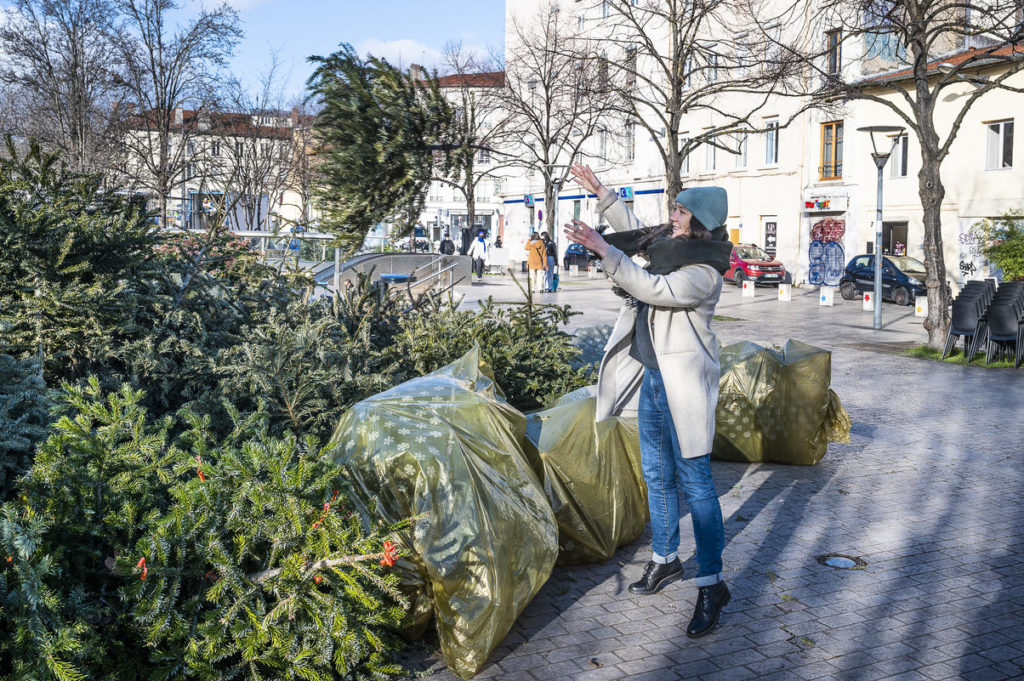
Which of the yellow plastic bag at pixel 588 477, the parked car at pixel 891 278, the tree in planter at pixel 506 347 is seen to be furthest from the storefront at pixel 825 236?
the yellow plastic bag at pixel 588 477

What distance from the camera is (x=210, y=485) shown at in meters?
3.25

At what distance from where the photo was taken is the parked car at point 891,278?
1013 inches

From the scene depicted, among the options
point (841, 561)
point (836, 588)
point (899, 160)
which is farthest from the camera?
point (899, 160)

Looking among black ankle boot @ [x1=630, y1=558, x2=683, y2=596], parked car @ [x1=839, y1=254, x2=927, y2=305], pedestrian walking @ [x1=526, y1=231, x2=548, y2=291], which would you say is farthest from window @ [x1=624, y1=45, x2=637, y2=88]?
black ankle boot @ [x1=630, y1=558, x2=683, y2=596]

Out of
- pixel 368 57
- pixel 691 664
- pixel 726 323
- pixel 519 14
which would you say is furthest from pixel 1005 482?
pixel 519 14

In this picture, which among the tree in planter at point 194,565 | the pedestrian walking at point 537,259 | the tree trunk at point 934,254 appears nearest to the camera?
the tree in planter at point 194,565

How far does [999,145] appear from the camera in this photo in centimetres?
2719

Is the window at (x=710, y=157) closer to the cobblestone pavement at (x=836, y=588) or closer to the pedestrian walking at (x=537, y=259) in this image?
the pedestrian walking at (x=537, y=259)

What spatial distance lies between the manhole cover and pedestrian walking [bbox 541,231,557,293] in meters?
23.4

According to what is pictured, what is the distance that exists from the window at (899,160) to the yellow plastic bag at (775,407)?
86.5 ft

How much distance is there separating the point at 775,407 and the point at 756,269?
87.4 feet

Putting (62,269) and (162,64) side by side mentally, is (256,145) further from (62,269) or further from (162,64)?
(62,269)

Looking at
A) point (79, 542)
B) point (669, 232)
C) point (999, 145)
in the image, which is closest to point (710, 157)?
point (999, 145)

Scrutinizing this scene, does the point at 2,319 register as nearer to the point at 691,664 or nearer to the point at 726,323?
the point at 691,664
